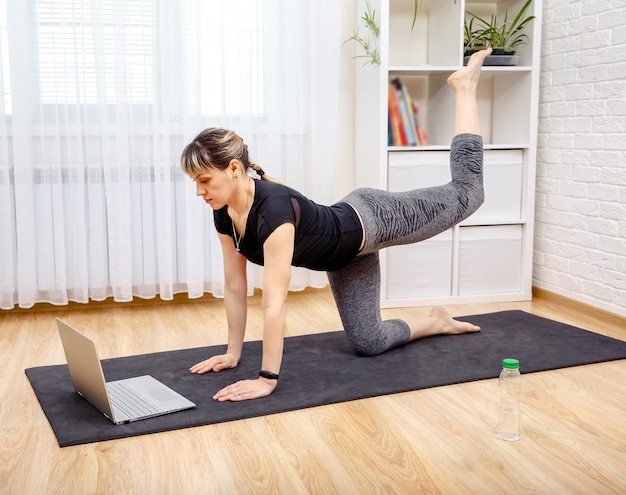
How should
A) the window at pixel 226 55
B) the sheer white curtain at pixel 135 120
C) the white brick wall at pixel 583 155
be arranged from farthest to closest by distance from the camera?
the window at pixel 226 55, the sheer white curtain at pixel 135 120, the white brick wall at pixel 583 155

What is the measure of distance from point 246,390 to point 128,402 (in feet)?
1.14

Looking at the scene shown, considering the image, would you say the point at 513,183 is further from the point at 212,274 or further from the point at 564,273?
the point at 212,274

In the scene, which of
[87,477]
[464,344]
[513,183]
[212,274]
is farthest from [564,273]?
[87,477]

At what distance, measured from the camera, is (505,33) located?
3.57 m

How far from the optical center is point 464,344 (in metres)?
2.83

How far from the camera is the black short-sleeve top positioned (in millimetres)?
2240

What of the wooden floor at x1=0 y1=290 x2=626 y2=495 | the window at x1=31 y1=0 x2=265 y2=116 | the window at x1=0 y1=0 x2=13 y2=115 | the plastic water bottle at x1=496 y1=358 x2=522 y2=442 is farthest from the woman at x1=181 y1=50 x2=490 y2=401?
the window at x1=0 y1=0 x2=13 y2=115

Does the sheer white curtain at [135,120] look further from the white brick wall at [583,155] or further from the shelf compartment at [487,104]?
the white brick wall at [583,155]

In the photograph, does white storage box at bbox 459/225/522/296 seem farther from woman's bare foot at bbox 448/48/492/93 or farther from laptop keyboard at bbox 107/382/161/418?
laptop keyboard at bbox 107/382/161/418

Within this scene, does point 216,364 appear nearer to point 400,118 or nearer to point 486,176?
point 400,118

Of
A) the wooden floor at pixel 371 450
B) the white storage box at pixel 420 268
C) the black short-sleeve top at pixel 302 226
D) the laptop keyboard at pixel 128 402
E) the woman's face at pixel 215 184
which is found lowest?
the wooden floor at pixel 371 450

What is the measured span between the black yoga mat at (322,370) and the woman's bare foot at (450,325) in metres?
0.03

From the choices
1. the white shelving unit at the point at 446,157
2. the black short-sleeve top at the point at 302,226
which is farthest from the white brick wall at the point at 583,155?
the black short-sleeve top at the point at 302,226

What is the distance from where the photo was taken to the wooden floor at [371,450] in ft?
5.65
